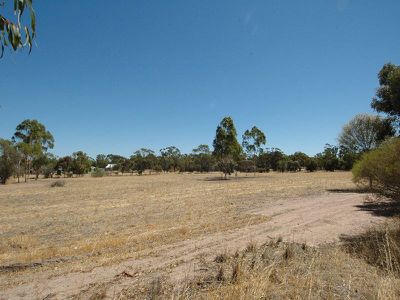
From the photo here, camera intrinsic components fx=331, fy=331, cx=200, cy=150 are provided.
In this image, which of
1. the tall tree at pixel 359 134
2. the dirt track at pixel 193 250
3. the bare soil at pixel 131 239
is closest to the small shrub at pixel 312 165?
the tall tree at pixel 359 134

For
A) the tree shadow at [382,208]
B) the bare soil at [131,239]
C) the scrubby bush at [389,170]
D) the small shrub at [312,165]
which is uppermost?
the small shrub at [312,165]

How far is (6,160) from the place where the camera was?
185 feet

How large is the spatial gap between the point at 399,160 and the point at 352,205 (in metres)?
7.84

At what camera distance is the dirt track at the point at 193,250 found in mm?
6590

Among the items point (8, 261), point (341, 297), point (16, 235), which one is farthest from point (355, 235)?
point (16, 235)

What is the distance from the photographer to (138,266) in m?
7.89

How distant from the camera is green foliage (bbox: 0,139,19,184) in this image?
5559 cm

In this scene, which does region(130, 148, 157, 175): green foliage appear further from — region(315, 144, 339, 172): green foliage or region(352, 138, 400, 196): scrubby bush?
region(352, 138, 400, 196): scrubby bush

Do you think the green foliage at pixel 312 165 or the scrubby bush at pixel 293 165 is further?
the scrubby bush at pixel 293 165

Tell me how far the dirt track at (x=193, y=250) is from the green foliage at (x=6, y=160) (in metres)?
52.9

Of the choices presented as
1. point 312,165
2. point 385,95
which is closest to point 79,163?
point 312,165

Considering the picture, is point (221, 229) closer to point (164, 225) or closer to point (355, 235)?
point (164, 225)

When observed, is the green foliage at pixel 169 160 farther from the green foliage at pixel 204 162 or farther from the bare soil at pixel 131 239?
the bare soil at pixel 131 239

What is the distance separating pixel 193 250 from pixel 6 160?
188ft
